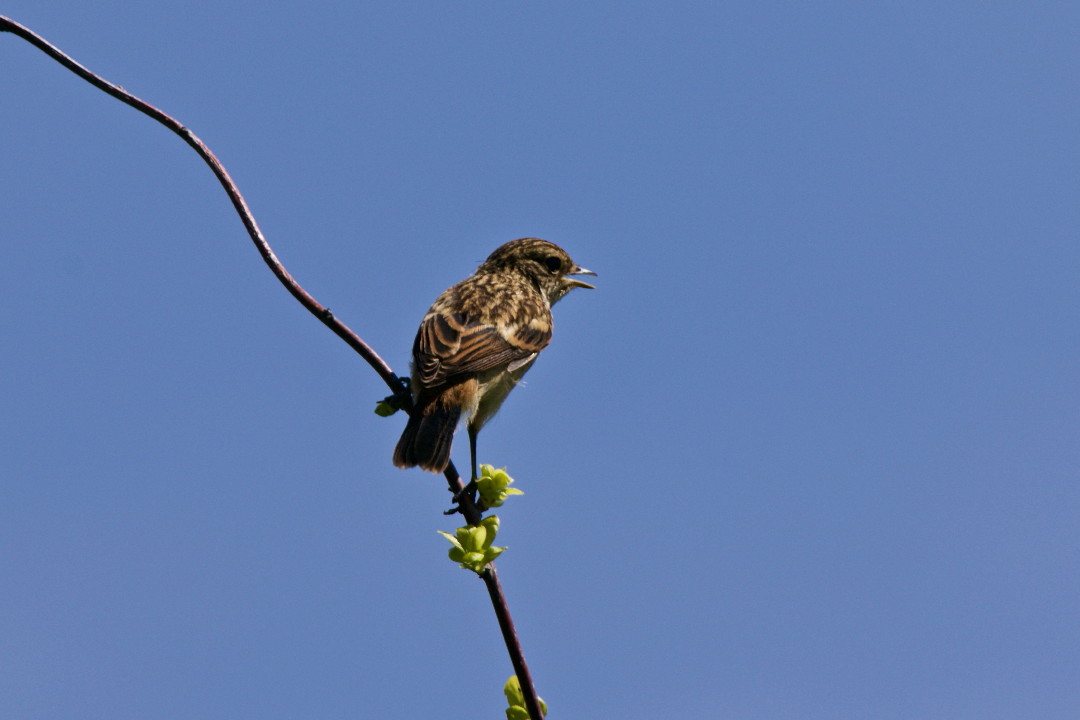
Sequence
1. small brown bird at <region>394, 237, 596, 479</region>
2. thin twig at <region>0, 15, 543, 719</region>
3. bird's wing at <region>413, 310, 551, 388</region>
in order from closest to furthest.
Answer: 1. thin twig at <region>0, 15, 543, 719</region>
2. small brown bird at <region>394, 237, 596, 479</region>
3. bird's wing at <region>413, 310, 551, 388</region>

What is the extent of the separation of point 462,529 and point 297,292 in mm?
839

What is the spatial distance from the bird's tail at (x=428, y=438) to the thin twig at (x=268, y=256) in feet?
5.06

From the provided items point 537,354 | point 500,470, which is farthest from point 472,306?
point 500,470

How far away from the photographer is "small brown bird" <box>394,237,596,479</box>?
16.2 feet

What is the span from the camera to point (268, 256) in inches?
101

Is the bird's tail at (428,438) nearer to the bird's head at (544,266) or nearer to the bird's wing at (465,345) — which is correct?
the bird's wing at (465,345)

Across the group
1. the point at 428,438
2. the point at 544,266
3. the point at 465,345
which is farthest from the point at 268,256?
the point at 544,266

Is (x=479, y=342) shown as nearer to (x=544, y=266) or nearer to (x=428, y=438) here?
(x=428, y=438)

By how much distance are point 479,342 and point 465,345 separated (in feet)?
0.46

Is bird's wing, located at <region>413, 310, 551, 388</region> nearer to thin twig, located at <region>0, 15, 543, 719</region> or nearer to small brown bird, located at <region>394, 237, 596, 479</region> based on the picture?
small brown bird, located at <region>394, 237, 596, 479</region>

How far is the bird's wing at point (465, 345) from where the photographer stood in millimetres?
5406

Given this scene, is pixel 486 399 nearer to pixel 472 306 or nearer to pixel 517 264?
pixel 472 306

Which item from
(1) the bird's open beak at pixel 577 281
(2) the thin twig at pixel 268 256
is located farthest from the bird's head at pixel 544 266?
(2) the thin twig at pixel 268 256

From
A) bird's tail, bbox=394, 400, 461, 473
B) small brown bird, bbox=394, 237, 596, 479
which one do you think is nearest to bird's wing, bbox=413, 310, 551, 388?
small brown bird, bbox=394, 237, 596, 479
